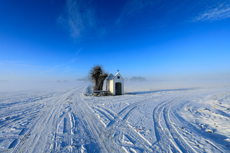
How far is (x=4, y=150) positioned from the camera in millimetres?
3043

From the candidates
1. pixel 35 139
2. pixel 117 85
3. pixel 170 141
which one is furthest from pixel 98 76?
pixel 170 141

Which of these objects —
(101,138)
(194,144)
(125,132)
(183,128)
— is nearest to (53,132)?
(101,138)

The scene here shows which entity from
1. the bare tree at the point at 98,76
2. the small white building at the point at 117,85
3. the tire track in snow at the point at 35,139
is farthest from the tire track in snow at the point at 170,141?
the bare tree at the point at 98,76

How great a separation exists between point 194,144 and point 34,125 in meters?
6.97

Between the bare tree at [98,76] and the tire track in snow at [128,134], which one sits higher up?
the bare tree at [98,76]

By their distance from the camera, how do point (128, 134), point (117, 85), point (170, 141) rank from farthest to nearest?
point (117, 85), point (128, 134), point (170, 141)

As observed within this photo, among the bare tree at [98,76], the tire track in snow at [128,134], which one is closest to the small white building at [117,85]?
the bare tree at [98,76]

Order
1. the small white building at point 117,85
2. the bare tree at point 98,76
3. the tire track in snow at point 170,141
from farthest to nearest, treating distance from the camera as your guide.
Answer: the bare tree at point 98,76
the small white building at point 117,85
the tire track in snow at point 170,141

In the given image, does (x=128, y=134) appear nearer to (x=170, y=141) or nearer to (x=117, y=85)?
(x=170, y=141)

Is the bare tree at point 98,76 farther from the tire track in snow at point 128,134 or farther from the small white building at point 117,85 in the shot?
the tire track in snow at point 128,134

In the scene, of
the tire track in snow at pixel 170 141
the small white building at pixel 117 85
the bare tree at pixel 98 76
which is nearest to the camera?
the tire track in snow at pixel 170 141

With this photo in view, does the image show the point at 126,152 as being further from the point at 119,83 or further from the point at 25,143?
the point at 119,83

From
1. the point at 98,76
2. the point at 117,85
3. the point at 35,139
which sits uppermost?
the point at 98,76

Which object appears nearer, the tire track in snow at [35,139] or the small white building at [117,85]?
the tire track in snow at [35,139]
